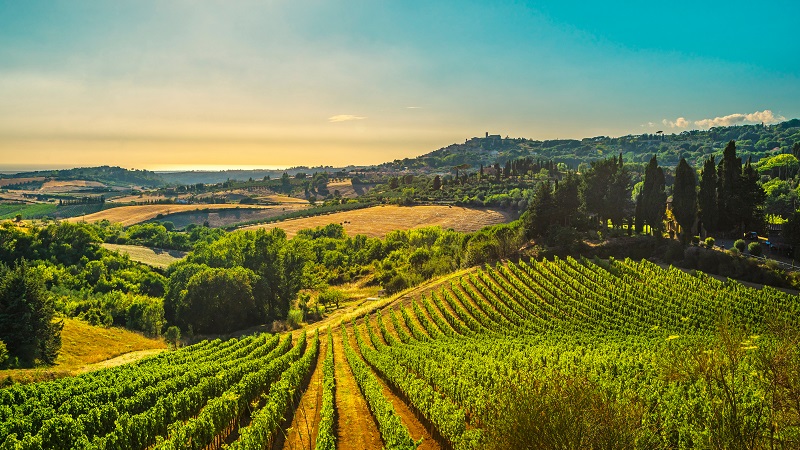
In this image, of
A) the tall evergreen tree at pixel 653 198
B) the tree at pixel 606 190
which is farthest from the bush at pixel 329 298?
the tall evergreen tree at pixel 653 198

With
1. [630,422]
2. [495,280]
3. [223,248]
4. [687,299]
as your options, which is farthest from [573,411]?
[223,248]

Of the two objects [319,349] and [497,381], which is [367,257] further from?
[497,381]

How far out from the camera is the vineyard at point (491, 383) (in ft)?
40.2

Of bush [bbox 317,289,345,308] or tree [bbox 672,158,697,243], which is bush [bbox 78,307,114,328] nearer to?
bush [bbox 317,289,345,308]

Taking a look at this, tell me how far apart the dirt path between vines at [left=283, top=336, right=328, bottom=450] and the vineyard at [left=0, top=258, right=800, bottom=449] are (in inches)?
7.5

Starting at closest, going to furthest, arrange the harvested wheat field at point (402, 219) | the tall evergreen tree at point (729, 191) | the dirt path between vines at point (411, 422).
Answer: the dirt path between vines at point (411, 422), the tall evergreen tree at point (729, 191), the harvested wheat field at point (402, 219)

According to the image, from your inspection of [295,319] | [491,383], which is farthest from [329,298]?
[491,383]

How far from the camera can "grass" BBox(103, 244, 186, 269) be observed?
10844cm

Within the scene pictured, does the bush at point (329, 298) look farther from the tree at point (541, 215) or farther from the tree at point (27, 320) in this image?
the tree at point (27, 320)

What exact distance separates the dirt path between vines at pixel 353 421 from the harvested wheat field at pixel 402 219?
97.2 m

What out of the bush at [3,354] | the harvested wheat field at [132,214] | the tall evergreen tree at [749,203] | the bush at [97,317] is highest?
the tall evergreen tree at [749,203]

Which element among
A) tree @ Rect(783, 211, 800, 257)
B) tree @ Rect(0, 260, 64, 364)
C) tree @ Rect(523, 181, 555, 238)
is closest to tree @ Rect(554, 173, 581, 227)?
tree @ Rect(523, 181, 555, 238)

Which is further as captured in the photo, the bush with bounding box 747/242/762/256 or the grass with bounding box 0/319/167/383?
the bush with bounding box 747/242/762/256

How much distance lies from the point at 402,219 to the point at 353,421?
11759 centimetres
